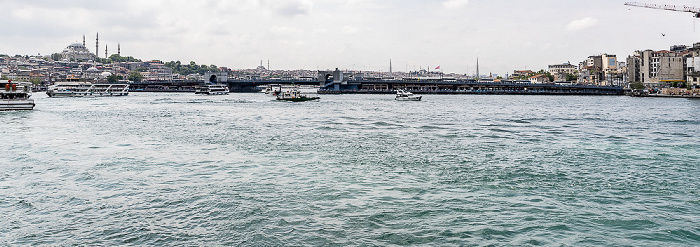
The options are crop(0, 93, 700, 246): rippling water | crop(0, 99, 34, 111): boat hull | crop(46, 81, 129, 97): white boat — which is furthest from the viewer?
crop(46, 81, 129, 97): white boat

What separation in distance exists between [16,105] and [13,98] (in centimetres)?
85

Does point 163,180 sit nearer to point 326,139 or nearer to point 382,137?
point 326,139

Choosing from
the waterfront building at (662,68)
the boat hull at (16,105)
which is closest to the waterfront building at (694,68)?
the waterfront building at (662,68)

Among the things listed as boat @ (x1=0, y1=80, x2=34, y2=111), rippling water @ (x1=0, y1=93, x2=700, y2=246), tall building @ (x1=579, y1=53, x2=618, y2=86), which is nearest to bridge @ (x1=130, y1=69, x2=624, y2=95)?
→ tall building @ (x1=579, y1=53, x2=618, y2=86)

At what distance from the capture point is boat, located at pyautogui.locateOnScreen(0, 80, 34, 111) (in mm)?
42062

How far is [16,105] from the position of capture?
43469mm

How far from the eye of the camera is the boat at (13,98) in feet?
138

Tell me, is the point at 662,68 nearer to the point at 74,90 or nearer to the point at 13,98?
the point at 74,90

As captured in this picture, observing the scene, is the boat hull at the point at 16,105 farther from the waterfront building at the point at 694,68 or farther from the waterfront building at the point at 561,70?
the waterfront building at the point at 561,70

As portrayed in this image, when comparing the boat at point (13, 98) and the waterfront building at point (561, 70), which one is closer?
the boat at point (13, 98)

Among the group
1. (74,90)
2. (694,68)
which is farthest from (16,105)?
(694,68)

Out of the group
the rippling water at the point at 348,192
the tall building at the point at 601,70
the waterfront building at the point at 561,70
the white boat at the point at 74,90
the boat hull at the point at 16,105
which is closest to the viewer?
the rippling water at the point at 348,192

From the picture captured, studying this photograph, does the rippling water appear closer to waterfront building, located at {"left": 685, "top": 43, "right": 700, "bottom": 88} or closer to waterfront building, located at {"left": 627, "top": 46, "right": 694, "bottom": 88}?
waterfront building, located at {"left": 685, "top": 43, "right": 700, "bottom": 88}

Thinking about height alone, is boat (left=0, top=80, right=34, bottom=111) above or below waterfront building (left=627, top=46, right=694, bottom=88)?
below
